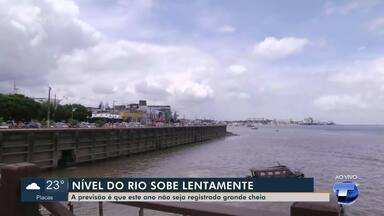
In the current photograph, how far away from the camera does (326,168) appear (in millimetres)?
53500

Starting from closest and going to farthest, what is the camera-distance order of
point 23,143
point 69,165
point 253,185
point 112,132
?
point 253,185 → point 23,143 → point 69,165 → point 112,132

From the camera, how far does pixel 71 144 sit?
50.2 metres

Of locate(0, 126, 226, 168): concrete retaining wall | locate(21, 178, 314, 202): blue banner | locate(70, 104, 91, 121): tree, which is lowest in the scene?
locate(0, 126, 226, 168): concrete retaining wall

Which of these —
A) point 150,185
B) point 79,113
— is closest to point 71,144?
point 150,185

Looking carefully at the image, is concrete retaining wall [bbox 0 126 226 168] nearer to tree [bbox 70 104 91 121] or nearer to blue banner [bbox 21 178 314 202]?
blue banner [bbox 21 178 314 202]

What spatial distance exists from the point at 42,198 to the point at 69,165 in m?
45.7

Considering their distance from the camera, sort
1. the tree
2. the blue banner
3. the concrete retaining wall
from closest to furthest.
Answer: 1. the blue banner
2. the concrete retaining wall
3. the tree

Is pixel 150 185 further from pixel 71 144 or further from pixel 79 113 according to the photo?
pixel 79 113

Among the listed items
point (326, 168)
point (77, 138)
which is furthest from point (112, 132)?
point (326, 168)

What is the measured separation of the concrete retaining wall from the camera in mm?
40000

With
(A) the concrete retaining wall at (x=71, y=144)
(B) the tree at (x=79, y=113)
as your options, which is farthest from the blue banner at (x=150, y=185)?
(B) the tree at (x=79, y=113)

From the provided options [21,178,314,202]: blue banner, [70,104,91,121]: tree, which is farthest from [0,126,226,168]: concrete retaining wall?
[70,104,91,121]: tree

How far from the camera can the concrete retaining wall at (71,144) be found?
40.0 metres

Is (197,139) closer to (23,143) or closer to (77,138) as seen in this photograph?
(77,138)
